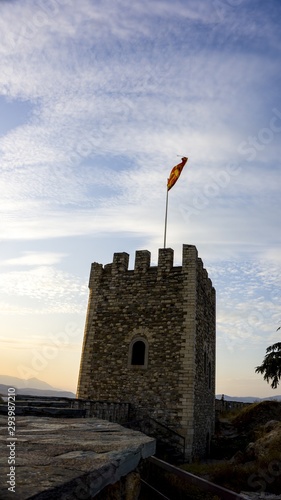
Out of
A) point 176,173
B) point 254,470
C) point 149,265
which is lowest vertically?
point 254,470

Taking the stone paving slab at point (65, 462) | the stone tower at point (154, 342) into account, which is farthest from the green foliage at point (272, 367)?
the stone paving slab at point (65, 462)

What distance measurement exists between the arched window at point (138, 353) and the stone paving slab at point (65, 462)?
11130 millimetres

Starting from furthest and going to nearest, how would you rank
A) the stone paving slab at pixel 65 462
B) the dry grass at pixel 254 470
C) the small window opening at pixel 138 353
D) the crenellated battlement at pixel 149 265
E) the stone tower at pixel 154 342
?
Answer: 1. the crenellated battlement at pixel 149 265
2. the small window opening at pixel 138 353
3. the stone tower at pixel 154 342
4. the dry grass at pixel 254 470
5. the stone paving slab at pixel 65 462

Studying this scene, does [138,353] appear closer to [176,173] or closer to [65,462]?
[176,173]

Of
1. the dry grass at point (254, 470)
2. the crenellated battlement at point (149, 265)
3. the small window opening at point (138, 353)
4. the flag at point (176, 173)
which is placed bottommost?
the dry grass at point (254, 470)

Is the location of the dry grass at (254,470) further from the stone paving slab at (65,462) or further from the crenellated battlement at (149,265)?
the crenellated battlement at (149,265)

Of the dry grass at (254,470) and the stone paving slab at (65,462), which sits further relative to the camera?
the dry grass at (254,470)

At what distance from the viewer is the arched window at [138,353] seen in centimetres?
1455

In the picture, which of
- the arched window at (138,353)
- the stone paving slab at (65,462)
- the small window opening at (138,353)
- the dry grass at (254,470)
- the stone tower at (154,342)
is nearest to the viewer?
the stone paving slab at (65,462)

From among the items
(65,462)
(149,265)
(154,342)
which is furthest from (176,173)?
(65,462)

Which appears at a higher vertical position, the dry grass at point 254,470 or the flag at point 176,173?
the flag at point 176,173

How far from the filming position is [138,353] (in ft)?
48.6

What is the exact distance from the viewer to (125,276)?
1619cm

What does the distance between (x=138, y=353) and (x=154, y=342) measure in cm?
84
